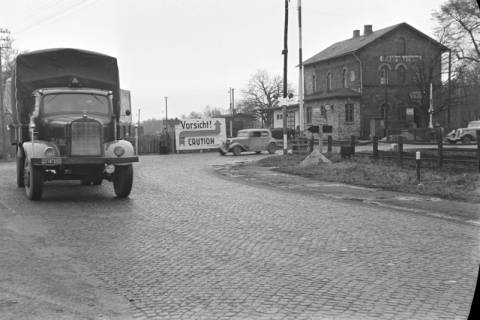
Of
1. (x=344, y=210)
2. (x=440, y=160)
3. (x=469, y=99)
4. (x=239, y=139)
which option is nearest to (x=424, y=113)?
(x=469, y=99)

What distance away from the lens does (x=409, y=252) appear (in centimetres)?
791

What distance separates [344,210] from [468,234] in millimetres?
3202

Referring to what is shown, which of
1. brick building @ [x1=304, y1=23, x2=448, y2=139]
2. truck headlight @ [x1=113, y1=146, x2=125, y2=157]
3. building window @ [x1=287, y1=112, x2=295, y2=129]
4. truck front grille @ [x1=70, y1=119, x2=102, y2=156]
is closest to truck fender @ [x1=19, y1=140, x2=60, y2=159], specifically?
truck front grille @ [x1=70, y1=119, x2=102, y2=156]

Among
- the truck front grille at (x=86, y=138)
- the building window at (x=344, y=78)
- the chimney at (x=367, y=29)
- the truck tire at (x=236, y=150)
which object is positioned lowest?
the truck tire at (x=236, y=150)

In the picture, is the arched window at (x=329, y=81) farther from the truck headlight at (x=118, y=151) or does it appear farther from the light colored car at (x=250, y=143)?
the truck headlight at (x=118, y=151)

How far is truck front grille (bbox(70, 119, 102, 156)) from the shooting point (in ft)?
43.7

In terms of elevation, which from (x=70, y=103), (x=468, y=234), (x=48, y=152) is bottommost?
(x=468, y=234)

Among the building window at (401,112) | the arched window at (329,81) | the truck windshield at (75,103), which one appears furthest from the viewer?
the arched window at (329,81)

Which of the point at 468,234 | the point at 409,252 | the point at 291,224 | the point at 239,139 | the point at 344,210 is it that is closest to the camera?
the point at 409,252

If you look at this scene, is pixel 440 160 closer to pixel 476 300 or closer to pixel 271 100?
pixel 476 300

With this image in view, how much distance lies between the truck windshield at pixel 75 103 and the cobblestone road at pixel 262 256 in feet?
7.43

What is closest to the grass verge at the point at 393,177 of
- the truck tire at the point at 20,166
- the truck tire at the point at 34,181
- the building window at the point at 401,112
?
the truck tire at the point at 34,181

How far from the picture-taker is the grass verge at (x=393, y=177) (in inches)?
587

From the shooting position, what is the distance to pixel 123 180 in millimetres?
14125
